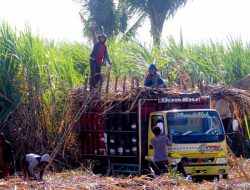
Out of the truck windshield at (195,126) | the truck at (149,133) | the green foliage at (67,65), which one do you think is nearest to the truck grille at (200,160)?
the truck at (149,133)

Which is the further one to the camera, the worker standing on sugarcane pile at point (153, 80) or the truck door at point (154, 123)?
the worker standing on sugarcane pile at point (153, 80)

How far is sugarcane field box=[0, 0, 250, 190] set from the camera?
42.5 ft

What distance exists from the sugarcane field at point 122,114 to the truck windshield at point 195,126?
2cm

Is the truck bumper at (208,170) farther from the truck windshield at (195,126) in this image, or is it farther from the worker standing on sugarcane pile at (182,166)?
the truck windshield at (195,126)

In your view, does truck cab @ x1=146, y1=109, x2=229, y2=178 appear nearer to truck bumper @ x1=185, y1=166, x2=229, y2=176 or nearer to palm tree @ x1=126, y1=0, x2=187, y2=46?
truck bumper @ x1=185, y1=166, x2=229, y2=176

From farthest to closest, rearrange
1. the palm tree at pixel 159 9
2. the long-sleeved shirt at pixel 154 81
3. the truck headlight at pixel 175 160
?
1. the palm tree at pixel 159 9
2. the long-sleeved shirt at pixel 154 81
3. the truck headlight at pixel 175 160

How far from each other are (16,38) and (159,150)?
7658 millimetres

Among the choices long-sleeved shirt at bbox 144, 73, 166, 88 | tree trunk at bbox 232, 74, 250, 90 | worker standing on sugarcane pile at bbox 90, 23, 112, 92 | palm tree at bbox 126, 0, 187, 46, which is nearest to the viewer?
long-sleeved shirt at bbox 144, 73, 166, 88

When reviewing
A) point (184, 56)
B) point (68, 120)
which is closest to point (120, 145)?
point (68, 120)

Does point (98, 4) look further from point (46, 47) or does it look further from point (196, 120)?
point (196, 120)

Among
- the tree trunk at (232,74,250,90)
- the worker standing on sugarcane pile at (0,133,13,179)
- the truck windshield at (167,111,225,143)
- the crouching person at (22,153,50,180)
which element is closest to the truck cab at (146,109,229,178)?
the truck windshield at (167,111,225,143)

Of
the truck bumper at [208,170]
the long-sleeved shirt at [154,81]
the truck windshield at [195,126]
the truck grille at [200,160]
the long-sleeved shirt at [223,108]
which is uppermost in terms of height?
the long-sleeved shirt at [154,81]

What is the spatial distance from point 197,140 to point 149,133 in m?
1.17

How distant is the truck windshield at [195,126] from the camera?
13.4 meters
